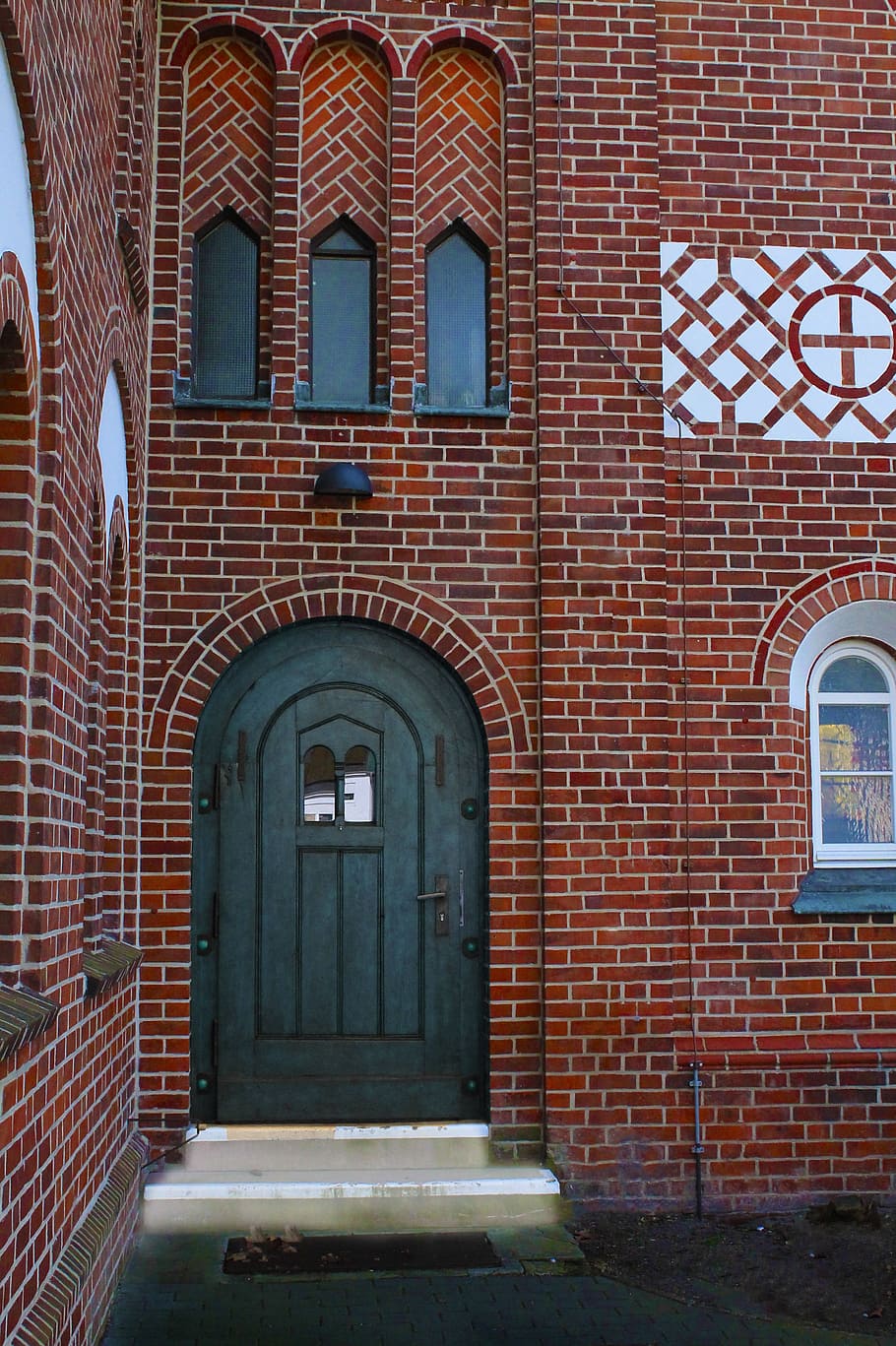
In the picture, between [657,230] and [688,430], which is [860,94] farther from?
[688,430]

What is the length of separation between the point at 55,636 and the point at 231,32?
413 centimetres

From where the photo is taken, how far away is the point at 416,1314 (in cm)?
505

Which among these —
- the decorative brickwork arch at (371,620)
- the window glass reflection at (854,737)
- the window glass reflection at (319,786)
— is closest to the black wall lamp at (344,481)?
the decorative brickwork arch at (371,620)

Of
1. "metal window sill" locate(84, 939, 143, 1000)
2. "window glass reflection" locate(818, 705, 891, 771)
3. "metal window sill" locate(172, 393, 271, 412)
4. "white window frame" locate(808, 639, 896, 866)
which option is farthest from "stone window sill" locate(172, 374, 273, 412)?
"window glass reflection" locate(818, 705, 891, 771)

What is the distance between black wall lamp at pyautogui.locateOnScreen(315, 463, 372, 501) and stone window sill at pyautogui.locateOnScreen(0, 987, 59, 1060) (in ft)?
10.5

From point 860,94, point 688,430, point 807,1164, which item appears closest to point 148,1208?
point 807,1164

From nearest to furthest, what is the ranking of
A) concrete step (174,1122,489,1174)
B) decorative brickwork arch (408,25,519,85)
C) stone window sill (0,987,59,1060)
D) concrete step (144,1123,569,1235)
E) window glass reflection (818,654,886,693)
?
stone window sill (0,987,59,1060), concrete step (144,1123,569,1235), concrete step (174,1122,489,1174), decorative brickwork arch (408,25,519,85), window glass reflection (818,654,886,693)

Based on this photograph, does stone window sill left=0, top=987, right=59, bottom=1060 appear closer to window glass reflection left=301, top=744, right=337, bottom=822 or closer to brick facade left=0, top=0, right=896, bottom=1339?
brick facade left=0, top=0, right=896, bottom=1339

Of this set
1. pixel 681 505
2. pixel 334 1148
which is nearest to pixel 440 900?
pixel 334 1148

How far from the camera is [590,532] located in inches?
266

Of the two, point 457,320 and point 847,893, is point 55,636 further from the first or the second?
point 847,893

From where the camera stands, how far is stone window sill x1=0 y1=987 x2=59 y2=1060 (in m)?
3.40

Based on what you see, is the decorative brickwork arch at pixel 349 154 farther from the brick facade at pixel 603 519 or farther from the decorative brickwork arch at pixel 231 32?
the decorative brickwork arch at pixel 231 32

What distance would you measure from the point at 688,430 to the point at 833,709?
162 centimetres
